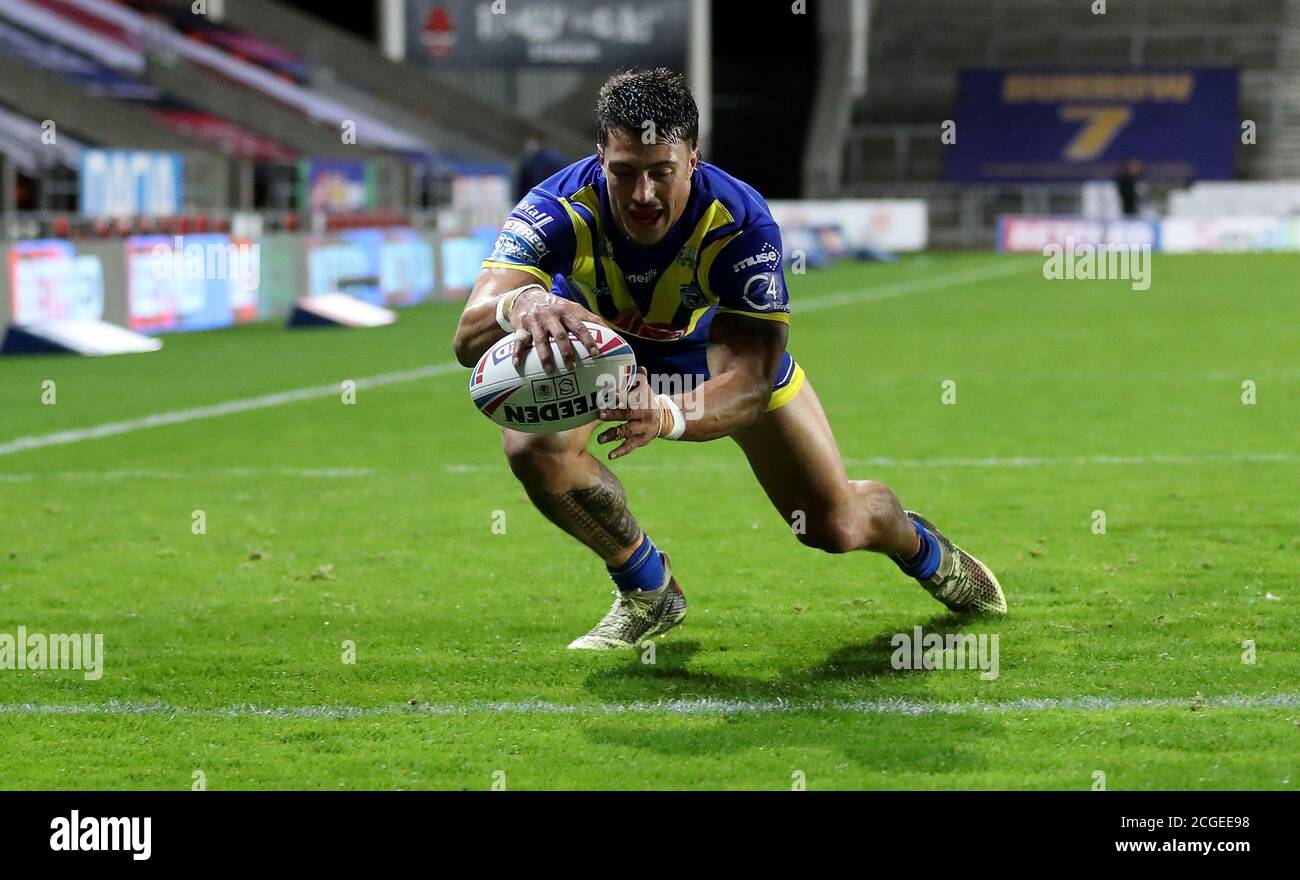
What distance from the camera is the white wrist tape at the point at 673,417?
4.71 m

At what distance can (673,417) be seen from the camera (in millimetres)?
4734

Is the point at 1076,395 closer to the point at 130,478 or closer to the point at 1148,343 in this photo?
the point at 1148,343

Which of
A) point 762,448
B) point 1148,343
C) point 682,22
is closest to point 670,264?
point 762,448

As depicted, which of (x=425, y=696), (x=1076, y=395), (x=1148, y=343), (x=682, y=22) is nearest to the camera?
(x=425, y=696)

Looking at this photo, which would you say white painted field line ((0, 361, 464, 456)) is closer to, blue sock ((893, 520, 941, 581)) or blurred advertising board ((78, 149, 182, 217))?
blue sock ((893, 520, 941, 581))

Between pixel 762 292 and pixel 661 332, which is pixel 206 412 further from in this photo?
pixel 762 292

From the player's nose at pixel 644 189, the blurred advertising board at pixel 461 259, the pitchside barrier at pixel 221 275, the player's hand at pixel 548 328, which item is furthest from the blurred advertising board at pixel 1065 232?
the player's hand at pixel 548 328

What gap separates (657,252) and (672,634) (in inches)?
57.7

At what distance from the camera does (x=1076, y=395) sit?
1325 cm

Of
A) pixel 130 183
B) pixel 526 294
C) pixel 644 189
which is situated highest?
pixel 130 183

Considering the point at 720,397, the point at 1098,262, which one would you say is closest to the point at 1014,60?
the point at 1098,262

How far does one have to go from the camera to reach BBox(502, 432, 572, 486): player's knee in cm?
558

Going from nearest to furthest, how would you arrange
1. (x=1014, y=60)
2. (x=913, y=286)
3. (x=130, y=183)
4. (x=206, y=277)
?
1. (x=206, y=277)
2. (x=130, y=183)
3. (x=913, y=286)
4. (x=1014, y=60)

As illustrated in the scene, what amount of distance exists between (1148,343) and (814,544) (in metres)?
12.2
